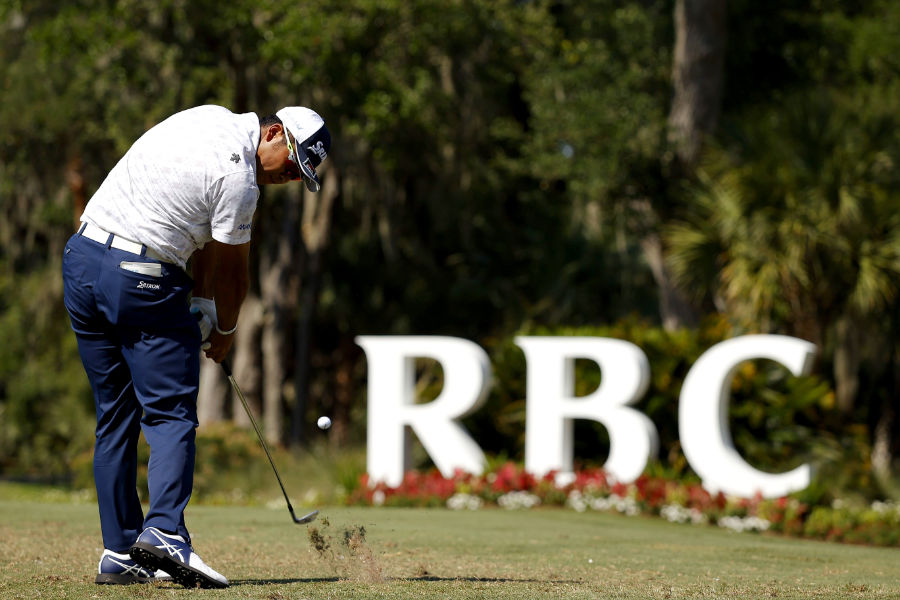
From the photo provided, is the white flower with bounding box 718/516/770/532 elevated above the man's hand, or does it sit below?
below

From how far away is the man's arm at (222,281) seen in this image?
4.26 m

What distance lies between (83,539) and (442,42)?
477 inches

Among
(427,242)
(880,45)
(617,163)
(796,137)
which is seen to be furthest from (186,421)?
Result: (427,242)

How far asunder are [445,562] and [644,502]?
18.3ft

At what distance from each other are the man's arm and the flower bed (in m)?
6.46

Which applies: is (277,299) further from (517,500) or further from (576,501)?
(576,501)

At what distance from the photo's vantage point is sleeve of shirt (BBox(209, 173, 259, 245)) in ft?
13.5

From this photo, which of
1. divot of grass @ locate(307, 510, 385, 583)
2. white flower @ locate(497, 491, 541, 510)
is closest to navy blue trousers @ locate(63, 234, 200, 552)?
divot of grass @ locate(307, 510, 385, 583)

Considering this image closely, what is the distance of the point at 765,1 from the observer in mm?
18328

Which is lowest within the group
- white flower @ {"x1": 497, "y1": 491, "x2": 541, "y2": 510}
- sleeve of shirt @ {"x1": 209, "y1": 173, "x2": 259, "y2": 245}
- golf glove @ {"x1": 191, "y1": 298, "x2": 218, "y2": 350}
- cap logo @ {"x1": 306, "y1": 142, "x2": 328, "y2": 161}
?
white flower @ {"x1": 497, "y1": 491, "x2": 541, "y2": 510}

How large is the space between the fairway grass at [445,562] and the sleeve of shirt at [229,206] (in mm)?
1133

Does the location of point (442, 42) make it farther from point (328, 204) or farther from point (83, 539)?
point (83, 539)

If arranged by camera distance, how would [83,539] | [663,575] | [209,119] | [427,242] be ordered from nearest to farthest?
[209,119] → [663,575] → [83,539] → [427,242]

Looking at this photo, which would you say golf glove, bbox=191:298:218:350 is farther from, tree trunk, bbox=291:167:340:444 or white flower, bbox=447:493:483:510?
tree trunk, bbox=291:167:340:444
